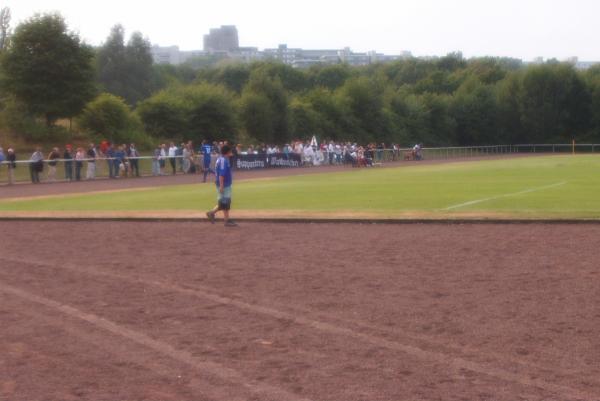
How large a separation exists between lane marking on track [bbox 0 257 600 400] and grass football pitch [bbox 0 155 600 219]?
9.86 metres

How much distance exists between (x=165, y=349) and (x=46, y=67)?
172 feet

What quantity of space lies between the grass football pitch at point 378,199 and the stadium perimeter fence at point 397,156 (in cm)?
845

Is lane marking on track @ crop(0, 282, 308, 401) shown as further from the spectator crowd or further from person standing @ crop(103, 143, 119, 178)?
person standing @ crop(103, 143, 119, 178)

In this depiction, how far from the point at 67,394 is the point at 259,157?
52096 millimetres

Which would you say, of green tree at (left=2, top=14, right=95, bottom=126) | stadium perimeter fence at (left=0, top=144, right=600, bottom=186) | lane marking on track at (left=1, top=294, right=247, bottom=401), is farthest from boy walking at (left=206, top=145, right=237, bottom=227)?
green tree at (left=2, top=14, right=95, bottom=126)

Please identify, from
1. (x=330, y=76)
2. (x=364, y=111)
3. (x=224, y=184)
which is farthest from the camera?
(x=330, y=76)

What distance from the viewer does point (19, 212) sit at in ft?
89.0

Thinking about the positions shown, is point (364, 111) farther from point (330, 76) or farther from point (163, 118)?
point (330, 76)

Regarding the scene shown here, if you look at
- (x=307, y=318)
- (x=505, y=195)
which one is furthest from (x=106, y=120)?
(x=307, y=318)

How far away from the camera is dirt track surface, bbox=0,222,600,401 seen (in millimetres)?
8805

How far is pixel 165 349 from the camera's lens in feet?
33.4

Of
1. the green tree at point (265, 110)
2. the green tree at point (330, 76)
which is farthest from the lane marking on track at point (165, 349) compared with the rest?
the green tree at point (330, 76)

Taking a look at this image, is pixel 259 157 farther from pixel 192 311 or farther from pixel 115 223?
pixel 192 311

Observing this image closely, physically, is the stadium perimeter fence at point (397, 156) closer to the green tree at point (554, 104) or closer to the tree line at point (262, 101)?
the green tree at point (554, 104)
